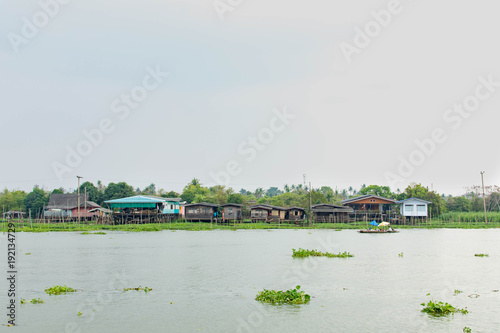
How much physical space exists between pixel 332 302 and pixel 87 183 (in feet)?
259

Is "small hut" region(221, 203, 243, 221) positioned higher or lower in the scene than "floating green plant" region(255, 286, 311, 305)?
higher

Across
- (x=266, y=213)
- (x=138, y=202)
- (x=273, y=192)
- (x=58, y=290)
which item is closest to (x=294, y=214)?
(x=266, y=213)

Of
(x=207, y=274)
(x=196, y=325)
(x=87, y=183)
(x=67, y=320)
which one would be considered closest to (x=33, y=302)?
(x=67, y=320)

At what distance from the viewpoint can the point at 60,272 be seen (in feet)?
79.3

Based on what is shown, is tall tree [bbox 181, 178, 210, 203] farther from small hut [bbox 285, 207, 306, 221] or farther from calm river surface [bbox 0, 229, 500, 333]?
calm river surface [bbox 0, 229, 500, 333]

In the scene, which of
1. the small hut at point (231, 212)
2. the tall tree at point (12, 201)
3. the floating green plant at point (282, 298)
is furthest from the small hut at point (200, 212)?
the floating green plant at point (282, 298)

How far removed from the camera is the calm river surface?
1493cm

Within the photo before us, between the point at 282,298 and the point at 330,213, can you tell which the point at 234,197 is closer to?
the point at 330,213

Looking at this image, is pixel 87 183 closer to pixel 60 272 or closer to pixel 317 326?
pixel 60 272

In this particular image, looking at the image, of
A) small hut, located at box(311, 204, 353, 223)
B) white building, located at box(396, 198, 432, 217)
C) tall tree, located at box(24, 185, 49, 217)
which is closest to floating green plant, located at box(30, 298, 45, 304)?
small hut, located at box(311, 204, 353, 223)

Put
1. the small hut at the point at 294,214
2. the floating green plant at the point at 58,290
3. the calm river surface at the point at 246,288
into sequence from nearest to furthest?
the calm river surface at the point at 246,288 < the floating green plant at the point at 58,290 < the small hut at the point at 294,214

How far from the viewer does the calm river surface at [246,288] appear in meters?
14.9

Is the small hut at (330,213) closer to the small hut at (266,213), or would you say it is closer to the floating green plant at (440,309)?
the small hut at (266,213)

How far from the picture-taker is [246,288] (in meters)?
20.0
